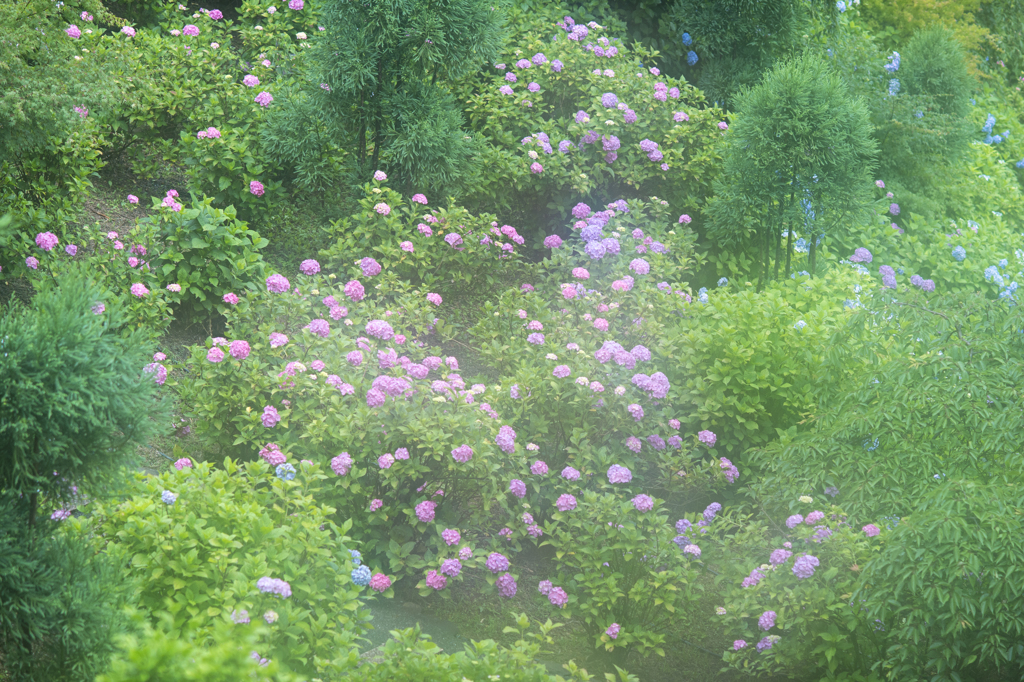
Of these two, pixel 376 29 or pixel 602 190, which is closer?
pixel 376 29

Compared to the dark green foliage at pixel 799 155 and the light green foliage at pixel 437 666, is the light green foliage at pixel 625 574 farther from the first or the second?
the dark green foliage at pixel 799 155

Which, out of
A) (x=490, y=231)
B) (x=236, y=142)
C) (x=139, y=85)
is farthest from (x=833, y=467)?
(x=139, y=85)

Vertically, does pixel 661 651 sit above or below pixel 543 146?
below

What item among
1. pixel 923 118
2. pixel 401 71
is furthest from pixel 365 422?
pixel 923 118

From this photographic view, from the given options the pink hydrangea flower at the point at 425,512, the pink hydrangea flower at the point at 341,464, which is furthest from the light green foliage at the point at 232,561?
the pink hydrangea flower at the point at 425,512

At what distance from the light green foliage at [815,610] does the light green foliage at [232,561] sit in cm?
176

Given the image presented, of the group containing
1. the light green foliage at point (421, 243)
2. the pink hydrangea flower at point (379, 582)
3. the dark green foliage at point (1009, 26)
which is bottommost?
the pink hydrangea flower at point (379, 582)

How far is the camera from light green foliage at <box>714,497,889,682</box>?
3.55 m

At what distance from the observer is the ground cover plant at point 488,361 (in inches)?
111

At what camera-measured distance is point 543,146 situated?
271 inches

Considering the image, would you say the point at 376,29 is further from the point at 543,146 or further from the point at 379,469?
the point at 379,469

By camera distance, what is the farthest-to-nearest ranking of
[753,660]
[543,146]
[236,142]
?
[543,146], [236,142], [753,660]

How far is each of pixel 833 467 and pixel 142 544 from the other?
10.2ft

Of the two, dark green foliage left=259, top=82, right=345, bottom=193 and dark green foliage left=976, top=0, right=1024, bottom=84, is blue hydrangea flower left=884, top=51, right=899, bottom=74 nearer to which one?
dark green foliage left=976, top=0, right=1024, bottom=84
